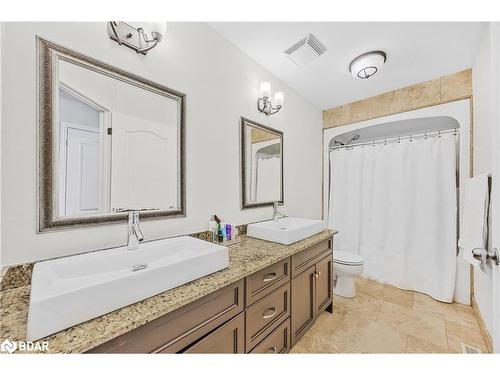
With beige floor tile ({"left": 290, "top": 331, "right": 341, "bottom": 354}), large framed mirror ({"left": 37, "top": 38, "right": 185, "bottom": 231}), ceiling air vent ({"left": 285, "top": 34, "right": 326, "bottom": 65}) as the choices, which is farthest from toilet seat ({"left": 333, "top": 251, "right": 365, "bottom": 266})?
ceiling air vent ({"left": 285, "top": 34, "right": 326, "bottom": 65})

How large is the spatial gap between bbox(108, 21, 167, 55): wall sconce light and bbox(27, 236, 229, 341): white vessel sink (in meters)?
1.05

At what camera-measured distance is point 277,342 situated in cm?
126

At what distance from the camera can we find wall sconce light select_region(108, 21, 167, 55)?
103cm

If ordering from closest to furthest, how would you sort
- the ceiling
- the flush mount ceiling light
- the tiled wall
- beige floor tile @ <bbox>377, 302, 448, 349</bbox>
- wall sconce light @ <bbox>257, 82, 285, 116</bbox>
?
the ceiling
beige floor tile @ <bbox>377, 302, 448, 349</bbox>
the flush mount ceiling light
wall sconce light @ <bbox>257, 82, 285, 116</bbox>
the tiled wall

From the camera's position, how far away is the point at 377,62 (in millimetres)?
1755

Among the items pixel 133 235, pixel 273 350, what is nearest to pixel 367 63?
pixel 133 235

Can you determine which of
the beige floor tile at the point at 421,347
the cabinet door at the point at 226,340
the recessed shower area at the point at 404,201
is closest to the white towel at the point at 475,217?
the recessed shower area at the point at 404,201

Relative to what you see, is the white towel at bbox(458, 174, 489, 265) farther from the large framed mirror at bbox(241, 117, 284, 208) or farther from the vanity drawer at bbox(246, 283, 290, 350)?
the large framed mirror at bbox(241, 117, 284, 208)

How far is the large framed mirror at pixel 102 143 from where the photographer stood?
872mm

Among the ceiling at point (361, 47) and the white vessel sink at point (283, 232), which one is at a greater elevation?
the ceiling at point (361, 47)

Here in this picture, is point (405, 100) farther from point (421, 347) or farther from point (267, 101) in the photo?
point (421, 347)

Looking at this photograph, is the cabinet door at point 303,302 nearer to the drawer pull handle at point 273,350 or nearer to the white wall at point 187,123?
the drawer pull handle at point 273,350

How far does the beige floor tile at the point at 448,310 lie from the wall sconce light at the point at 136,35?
2.98 m
